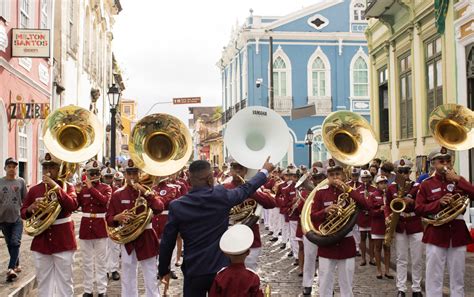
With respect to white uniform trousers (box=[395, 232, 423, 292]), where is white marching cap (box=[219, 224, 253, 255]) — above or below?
above

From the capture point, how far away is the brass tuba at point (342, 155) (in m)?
6.66

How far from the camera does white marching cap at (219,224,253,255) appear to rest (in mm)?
4375

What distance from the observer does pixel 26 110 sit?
50.4 ft

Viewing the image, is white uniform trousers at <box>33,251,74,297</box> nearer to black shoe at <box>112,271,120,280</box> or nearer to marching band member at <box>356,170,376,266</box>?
black shoe at <box>112,271,120,280</box>

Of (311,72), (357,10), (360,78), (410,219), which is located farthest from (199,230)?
(357,10)

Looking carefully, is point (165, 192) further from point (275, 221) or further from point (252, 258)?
point (275, 221)

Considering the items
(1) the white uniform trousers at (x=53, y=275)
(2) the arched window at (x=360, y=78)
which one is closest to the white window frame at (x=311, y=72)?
(2) the arched window at (x=360, y=78)

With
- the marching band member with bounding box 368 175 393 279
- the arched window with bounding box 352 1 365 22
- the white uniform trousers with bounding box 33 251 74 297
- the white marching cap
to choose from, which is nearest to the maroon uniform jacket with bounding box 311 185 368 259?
the white marching cap

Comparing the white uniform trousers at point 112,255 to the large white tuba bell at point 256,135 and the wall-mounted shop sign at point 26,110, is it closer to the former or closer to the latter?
the large white tuba bell at point 256,135

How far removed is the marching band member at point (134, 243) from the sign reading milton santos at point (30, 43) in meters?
8.51

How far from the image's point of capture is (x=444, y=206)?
702 centimetres

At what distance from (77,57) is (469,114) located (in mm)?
22360

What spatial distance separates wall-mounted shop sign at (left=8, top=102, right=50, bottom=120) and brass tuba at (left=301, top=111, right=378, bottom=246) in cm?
1052

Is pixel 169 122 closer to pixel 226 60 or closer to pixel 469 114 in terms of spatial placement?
pixel 469 114
